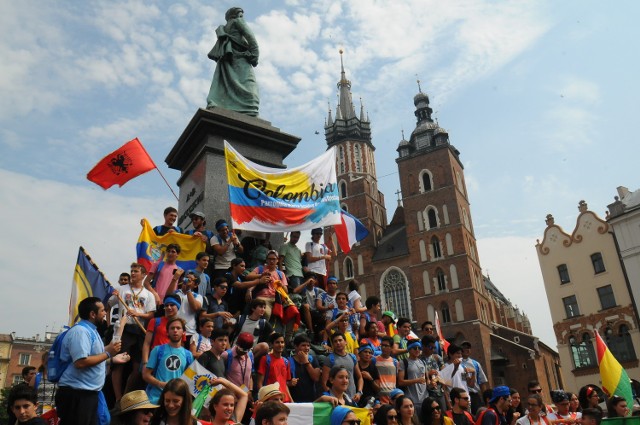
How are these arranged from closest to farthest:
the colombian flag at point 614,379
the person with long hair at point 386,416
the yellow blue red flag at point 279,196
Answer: the person with long hair at point 386,416, the colombian flag at point 614,379, the yellow blue red flag at point 279,196

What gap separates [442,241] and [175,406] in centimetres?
4850

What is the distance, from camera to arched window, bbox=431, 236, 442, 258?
50.3 m

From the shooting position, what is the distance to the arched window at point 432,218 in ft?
169

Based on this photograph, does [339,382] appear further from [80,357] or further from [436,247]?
[436,247]

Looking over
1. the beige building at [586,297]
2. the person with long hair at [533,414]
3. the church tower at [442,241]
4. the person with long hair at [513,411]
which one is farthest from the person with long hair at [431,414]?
the church tower at [442,241]

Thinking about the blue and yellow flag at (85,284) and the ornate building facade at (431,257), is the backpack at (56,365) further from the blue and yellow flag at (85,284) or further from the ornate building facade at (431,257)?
the ornate building facade at (431,257)

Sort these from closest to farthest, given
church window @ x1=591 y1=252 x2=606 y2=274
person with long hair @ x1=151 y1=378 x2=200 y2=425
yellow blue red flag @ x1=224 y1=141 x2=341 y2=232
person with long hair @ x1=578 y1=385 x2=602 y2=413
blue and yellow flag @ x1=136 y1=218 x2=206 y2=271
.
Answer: person with long hair @ x1=151 y1=378 x2=200 y2=425, person with long hair @ x1=578 y1=385 x2=602 y2=413, blue and yellow flag @ x1=136 y1=218 x2=206 y2=271, yellow blue red flag @ x1=224 y1=141 x2=341 y2=232, church window @ x1=591 y1=252 x2=606 y2=274

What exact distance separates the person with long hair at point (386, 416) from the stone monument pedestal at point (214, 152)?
425 cm

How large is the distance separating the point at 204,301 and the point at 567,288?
31.0m

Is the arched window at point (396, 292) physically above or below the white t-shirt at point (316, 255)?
above

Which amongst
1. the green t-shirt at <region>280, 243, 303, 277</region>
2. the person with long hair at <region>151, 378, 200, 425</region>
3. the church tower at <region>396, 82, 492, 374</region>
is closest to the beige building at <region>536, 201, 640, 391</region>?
the church tower at <region>396, 82, 492, 374</region>

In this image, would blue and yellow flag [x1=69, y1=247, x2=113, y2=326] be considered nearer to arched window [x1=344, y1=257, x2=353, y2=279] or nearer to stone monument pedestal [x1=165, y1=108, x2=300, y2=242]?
stone monument pedestal [x1=165, y1=108, x2=300, y2=242]

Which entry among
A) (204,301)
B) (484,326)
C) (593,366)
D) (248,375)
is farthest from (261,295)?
(484,326)

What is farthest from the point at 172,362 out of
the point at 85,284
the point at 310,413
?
the point at 85,284
